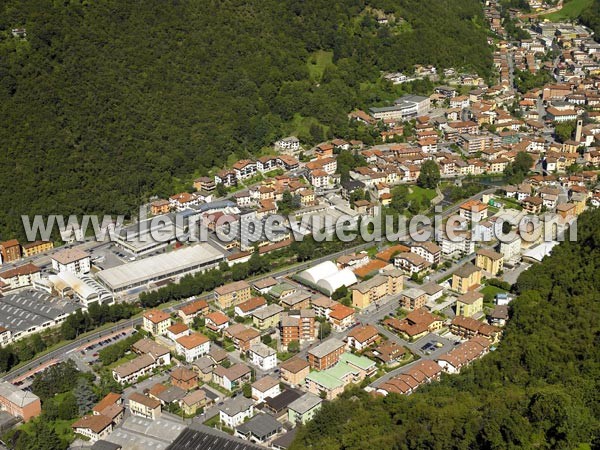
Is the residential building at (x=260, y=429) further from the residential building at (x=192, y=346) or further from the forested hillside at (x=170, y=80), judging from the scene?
the forested hillside at (x=170, y=80)

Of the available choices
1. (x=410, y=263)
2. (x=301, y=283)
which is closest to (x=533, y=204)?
(x=410, y=263)

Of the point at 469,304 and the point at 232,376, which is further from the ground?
the point at 469,304

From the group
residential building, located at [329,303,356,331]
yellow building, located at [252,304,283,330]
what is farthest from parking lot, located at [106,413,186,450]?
residential building, located at [329,303,356,331]

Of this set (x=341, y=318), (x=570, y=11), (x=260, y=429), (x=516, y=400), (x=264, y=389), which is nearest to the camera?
(x=516, y=400)

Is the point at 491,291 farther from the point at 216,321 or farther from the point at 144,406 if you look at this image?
the point at 144,406

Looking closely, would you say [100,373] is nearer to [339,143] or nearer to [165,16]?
[339,143]

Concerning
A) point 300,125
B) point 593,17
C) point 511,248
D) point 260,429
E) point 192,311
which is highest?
point 593,17

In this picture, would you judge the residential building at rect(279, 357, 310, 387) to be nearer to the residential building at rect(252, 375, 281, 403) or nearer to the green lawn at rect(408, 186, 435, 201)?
the residential building at rect(252, 375, 281, 403)
